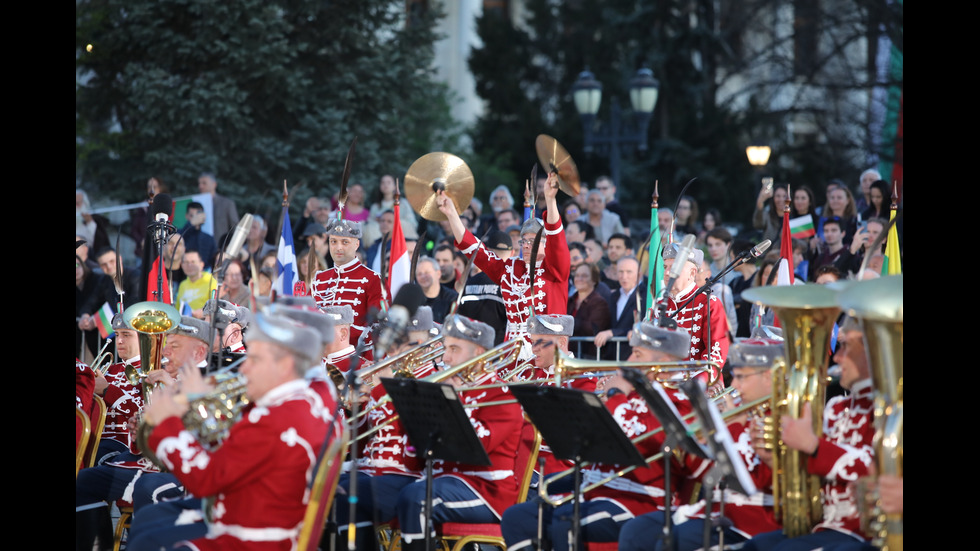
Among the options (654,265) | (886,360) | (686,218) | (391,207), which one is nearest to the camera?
(886,360)

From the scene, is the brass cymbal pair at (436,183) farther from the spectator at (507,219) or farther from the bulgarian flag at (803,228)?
the bulgarian flag at (803,228)

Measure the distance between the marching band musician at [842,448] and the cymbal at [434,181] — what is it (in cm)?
420

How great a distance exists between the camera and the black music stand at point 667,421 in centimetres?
513

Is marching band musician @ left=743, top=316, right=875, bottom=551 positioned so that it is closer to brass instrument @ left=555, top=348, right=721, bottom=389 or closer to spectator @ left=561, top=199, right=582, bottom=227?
brass instrument @ left=555, top=348, right=721, bottom=389

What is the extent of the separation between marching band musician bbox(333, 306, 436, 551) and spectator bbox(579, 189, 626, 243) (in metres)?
6.60

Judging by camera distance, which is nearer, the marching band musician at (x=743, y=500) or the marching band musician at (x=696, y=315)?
the marching band musician at (x=743, y=500)

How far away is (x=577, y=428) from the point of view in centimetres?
569

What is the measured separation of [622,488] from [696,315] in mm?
2378

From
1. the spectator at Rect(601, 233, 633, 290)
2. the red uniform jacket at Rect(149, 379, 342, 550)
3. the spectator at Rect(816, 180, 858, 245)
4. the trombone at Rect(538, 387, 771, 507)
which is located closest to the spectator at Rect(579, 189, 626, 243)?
the spectator at Rect(601, 233, 633, 290)

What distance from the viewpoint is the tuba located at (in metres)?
5.17

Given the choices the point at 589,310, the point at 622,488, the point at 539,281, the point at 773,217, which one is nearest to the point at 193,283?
the point at 589,310

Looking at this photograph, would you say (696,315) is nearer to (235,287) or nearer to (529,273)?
(529,273)

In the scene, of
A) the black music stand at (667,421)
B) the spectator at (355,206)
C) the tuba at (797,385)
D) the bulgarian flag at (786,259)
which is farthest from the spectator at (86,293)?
the tuba at (797,385)
